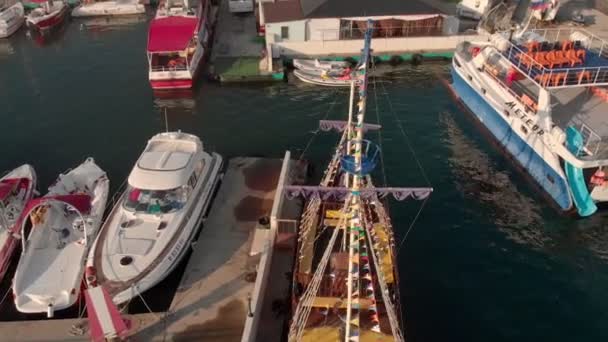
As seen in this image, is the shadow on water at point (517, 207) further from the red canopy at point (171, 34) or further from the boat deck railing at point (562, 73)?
the red canopy at point (171, 34)

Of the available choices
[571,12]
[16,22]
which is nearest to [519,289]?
[571,12]

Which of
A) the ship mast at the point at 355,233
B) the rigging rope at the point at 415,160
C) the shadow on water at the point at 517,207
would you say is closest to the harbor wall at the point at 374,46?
the rigging rope at the point at 415,160

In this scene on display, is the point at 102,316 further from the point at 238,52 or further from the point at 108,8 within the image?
the point at 108,8

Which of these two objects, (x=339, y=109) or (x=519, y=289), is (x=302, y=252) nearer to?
(x=519, y=289)

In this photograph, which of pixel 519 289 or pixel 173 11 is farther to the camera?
pixel 173 11

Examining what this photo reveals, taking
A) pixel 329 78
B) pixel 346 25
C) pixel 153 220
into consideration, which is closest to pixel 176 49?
pixel 329 78

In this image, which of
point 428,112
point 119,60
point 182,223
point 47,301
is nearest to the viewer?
point 47,301

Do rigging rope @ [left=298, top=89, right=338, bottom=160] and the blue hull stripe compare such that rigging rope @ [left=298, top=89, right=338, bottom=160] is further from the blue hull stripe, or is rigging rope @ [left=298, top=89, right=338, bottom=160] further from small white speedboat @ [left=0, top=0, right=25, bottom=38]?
small white speedboat @ [left=0, top=0, right=25, bottom=38]
